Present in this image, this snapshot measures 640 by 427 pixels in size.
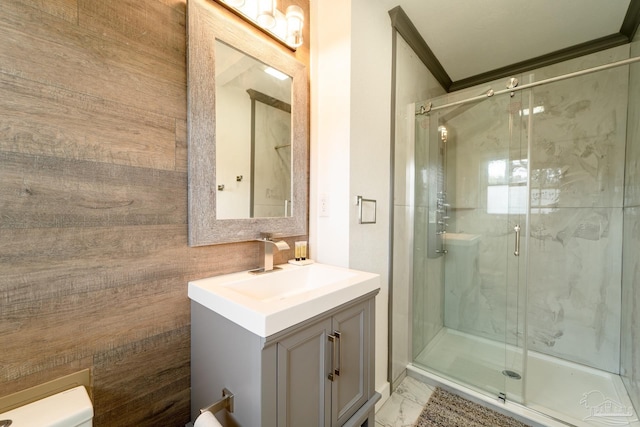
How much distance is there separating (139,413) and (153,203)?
754 mm

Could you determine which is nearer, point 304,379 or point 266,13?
point 304,379

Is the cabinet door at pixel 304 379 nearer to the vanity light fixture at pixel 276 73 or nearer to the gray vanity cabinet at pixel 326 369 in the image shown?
the gray vanity cabinet at pixel 326 369

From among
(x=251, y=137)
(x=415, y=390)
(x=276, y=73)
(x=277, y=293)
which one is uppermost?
(x=276, y=73)

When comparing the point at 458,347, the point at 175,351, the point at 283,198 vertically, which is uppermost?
the point at 283,198

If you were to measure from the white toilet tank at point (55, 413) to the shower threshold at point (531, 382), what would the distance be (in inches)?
74.9

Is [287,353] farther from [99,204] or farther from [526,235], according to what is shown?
[526,235]

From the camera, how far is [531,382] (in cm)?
173

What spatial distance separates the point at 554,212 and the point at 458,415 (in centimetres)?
174

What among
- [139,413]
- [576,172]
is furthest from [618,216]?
[139,413]

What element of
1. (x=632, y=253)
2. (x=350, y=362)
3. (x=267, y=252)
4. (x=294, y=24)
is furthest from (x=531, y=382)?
(x=294, y=24)

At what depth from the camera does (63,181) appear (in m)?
0.74

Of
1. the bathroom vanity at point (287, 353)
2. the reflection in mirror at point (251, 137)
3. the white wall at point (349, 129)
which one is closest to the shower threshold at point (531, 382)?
the white wall at point (349, 129)

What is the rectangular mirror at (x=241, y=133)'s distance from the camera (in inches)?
39.6

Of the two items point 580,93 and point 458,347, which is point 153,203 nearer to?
point 458,347
